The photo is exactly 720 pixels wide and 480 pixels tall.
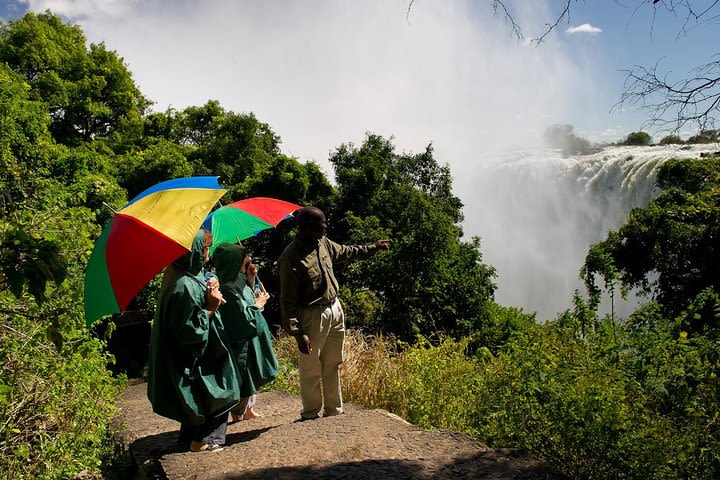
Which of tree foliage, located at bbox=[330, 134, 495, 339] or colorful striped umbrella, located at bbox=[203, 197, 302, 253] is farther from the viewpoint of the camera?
tree foliage, located at bbox=[330, 134, 495, 339]

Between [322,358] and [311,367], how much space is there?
14 cm

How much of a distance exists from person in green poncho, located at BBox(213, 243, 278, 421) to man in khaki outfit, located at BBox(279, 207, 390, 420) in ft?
0.87

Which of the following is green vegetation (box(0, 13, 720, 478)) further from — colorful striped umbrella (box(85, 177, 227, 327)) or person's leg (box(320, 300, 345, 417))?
person's leg (box(320, 300, 345, 417))

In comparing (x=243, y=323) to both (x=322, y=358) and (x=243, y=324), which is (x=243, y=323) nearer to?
(x=243, y=324)

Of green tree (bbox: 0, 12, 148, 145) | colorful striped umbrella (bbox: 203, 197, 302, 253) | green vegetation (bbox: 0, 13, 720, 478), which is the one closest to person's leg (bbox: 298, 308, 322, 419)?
colorful striped umbrella (bbox: 203, 197, 302, 253)

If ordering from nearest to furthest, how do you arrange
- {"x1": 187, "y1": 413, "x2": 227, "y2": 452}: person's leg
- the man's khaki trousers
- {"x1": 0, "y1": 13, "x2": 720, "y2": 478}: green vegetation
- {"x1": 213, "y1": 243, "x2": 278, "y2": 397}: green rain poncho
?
1. {"x1": 0, "y1": 13, "x2": 720, "y2": 478}: green vegetation
2. {"x1": 187, "y1": 413, "x2": 227, "y2": 452}: person's leg
3. {"x1": 213, "y1": 243, "x2": 278, "y2": 397}: green rain poncho
4. the man's khaki trousers

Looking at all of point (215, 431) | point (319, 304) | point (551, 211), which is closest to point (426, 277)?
point (319, 304)

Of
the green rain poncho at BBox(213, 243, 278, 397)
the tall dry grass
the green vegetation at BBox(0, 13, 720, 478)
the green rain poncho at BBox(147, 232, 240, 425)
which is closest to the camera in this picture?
the green vegetation at BBox(0, 13, 720, 478)

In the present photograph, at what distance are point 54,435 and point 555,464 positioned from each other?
11.9 feet

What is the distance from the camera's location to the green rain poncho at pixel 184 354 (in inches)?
145

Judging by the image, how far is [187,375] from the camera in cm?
376

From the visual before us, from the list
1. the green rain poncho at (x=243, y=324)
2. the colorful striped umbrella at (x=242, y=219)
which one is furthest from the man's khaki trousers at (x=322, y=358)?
the colorful striped umbrella at (x=242, y=219)

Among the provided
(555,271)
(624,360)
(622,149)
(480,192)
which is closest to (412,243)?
(624,360)

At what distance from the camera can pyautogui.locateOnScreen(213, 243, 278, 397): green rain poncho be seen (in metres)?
4.17
